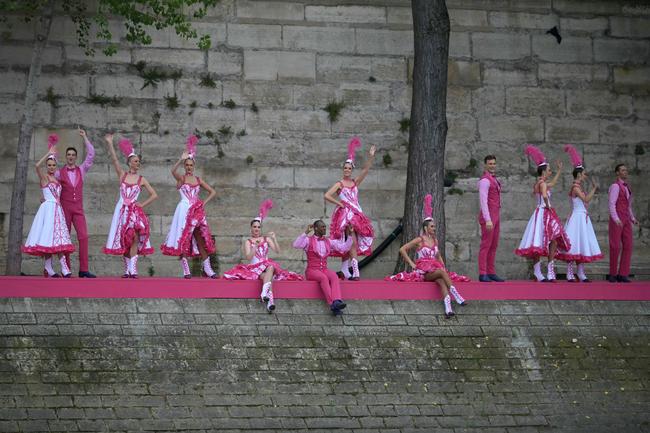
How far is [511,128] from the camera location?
2105 cm

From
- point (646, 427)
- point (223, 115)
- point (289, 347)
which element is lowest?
point (646, 427)

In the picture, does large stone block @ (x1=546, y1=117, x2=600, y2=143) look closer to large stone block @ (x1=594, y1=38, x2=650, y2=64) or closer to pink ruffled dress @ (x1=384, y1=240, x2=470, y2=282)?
large stone block @ (x1=594, y1=38, x2=650, y2=64)

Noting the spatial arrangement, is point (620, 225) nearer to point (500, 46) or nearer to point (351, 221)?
point (351, 221)

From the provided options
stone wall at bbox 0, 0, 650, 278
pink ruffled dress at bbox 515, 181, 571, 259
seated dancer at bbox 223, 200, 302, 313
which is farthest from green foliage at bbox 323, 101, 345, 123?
seated dancer at bbox 223, 200, 302, 313

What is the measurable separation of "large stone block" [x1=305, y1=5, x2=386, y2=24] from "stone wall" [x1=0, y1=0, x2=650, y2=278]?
0.07 ft

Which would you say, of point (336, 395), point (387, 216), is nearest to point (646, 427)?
point (336, 395)

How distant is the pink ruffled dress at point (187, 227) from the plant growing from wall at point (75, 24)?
198cm

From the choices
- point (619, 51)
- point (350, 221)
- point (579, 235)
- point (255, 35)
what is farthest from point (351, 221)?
point (619, 51)

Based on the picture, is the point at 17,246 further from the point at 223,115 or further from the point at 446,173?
the point at 446,173

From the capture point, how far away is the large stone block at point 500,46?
21016 mm

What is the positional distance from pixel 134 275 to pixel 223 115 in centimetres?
418

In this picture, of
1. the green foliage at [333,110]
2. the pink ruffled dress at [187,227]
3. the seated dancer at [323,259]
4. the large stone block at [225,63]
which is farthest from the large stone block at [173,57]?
the seated dancer at [323,259]

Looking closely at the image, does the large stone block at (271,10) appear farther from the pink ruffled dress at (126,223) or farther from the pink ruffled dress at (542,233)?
the pink ruffled dress at (542,233)

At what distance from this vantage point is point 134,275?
16719 mm
